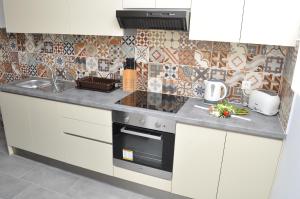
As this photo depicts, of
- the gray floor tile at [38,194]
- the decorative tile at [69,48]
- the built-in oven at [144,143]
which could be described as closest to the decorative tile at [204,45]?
the built-in oven at [144,143]

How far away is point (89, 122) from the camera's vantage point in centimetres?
210

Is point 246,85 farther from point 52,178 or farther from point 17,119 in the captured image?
point 17,119

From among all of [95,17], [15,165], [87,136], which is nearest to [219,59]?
[95,17]

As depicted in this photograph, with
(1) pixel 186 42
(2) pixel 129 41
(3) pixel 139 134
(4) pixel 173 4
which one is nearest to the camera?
(4) pixel 173 4

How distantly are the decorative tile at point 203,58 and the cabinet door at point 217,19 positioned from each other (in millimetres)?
378

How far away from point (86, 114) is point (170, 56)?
919mm

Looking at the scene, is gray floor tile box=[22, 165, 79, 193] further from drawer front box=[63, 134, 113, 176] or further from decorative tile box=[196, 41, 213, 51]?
decorative tile box=[196, 41, 213, 51]

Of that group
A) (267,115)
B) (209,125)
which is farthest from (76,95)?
(267,115)

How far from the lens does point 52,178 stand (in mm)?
2367

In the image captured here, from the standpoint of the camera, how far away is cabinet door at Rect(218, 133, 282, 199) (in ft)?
5.24

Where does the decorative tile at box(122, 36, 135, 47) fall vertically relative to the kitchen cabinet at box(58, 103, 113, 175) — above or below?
above

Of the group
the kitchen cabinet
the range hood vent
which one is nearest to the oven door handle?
the kitchen cabinet

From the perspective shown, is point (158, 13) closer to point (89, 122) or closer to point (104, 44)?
point (104, 44)

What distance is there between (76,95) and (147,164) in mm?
876
